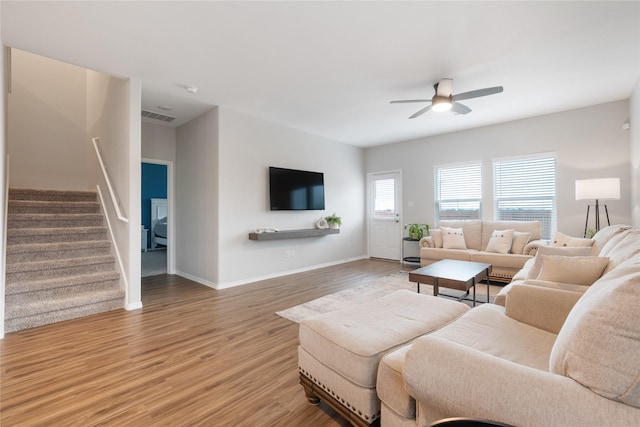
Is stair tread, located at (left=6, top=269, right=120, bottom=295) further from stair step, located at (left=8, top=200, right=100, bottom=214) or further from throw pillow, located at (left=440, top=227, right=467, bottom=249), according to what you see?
throw pillow, located at (left=440, top=227, right=467, bottom=249)

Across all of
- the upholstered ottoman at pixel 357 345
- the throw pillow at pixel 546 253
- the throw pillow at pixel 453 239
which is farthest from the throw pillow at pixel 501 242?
the upholstered ottoman at pixel 357 345

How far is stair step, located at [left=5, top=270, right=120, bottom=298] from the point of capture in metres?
3.02

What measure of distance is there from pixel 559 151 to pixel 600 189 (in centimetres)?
125

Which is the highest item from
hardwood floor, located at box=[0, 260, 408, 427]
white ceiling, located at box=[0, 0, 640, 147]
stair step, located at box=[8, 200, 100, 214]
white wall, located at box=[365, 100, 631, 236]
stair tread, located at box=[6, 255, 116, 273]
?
white ceiling, located at box=[0, 0, 640, 147]

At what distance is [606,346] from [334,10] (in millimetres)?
2524

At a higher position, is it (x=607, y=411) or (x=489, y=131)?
(x=489, y=131)

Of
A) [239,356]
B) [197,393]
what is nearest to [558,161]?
[239,356]

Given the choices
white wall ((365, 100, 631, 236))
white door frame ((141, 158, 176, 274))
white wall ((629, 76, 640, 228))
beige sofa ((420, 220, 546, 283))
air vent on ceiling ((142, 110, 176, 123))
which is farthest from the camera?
white door frame ((141, 158, 176, 274))

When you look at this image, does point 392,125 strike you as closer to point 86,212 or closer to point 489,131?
point 489,131

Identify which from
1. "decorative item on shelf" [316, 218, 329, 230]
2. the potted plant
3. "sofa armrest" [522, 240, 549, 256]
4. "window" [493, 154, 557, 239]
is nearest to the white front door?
the potted plant

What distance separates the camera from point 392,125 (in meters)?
5.32

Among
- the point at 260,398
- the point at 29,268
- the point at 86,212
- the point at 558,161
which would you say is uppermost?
the point at 558,161

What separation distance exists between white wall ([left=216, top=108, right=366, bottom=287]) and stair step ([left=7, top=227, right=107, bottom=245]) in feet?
5.58

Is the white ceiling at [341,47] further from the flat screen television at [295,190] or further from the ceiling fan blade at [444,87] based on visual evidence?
the flat screen television at [295,190]
